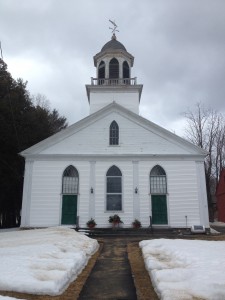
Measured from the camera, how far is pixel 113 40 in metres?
26.3

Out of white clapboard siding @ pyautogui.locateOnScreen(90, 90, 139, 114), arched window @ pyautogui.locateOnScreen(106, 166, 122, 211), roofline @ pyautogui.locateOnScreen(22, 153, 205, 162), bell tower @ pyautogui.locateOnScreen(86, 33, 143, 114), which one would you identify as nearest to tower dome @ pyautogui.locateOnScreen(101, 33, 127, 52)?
bell tower @ pyautogui.locateOnScreen(86, 33, 143, 114)

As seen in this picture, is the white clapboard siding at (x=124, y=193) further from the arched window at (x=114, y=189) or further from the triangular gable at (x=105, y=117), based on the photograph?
the triangular gable at (x=105, y=117)

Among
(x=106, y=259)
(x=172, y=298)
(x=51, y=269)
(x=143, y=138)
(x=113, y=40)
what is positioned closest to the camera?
(x=172, y=298)

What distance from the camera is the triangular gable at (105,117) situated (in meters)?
19.9

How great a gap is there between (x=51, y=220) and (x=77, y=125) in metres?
6.24

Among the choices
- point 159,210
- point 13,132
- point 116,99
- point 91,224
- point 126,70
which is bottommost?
point 91,224

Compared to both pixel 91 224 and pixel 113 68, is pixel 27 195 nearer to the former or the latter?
pixel 91 224

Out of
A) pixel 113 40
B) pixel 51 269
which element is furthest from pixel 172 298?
pixel 113 40

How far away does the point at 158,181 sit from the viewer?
764 inches

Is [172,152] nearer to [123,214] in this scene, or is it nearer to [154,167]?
[154,167]

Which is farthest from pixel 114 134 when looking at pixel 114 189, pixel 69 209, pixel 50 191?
pixel 69 209

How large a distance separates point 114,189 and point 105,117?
4.86 m

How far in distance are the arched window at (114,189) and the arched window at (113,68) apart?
867 cm

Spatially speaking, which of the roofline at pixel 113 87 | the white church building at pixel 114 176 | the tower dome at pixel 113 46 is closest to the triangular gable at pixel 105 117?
the white church building at pixel 114 176
